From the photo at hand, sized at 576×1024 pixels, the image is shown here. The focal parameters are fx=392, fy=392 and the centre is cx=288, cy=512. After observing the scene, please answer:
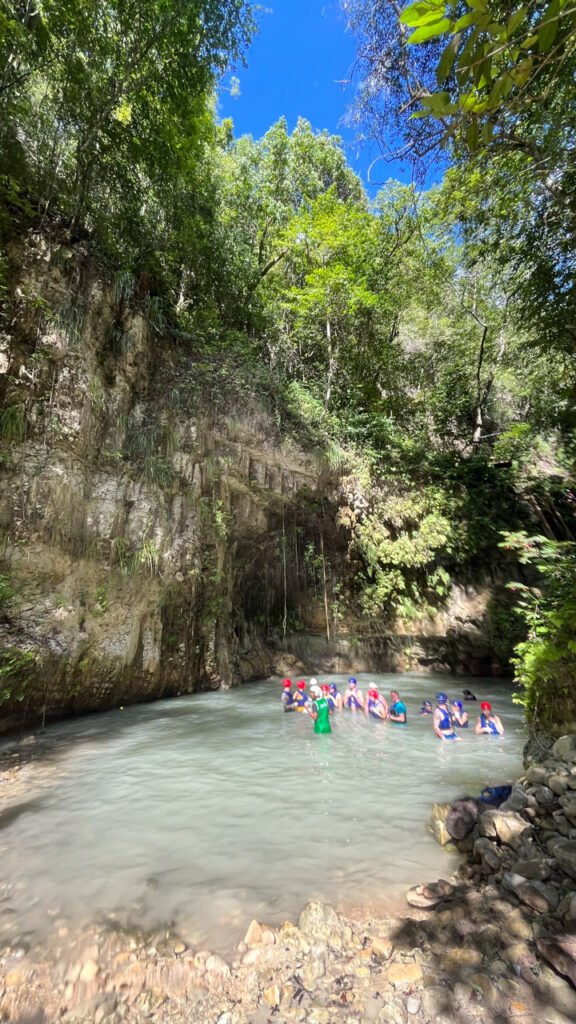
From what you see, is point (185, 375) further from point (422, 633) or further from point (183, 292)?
point (422, 633)

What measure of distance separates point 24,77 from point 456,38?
9.17 m

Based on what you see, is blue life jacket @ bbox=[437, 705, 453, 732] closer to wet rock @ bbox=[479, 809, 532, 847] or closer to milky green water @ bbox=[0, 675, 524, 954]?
milky green water @ bbox=[0, 675, 524, 954]

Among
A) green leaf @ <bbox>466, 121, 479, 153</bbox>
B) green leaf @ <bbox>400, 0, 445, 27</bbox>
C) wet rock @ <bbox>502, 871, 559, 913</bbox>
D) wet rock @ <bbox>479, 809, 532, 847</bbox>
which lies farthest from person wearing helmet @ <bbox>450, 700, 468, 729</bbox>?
green leaf @ <bbox>400, 0, 445, 27</bbox>

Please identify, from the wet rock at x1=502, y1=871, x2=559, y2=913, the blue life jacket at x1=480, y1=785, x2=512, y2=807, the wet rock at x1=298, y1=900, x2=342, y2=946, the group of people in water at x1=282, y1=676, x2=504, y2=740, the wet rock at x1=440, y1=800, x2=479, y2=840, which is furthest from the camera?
the group of people in water at x1=282, y1=676, x2=504, y2=740

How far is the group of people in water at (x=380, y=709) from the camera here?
6.45 meters

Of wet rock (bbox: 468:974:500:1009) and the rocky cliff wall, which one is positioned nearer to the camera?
wet rock (bbox: 468:974:500:1009)

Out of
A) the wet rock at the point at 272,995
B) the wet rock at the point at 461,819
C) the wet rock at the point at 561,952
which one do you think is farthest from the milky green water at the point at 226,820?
the wet rock at the point at 561,952

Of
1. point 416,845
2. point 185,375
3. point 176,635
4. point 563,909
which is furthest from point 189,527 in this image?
point 563,909

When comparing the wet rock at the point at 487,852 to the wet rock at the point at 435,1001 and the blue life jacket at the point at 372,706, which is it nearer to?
the wet rock at the point at 435,1001

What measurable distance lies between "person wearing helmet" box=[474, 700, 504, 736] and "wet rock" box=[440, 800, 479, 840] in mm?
3616

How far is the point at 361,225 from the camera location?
37.9 feet

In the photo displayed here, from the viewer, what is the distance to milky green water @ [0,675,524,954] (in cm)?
267

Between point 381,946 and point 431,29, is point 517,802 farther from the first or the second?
point 431,29

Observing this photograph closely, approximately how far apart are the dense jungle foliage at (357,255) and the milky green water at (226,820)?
2.14m
